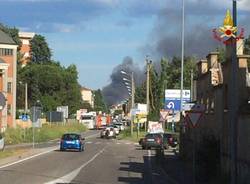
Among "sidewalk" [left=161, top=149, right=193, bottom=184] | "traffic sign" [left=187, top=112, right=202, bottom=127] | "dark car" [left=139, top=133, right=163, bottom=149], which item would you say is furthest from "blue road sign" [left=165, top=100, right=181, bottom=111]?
"traffic sign" [left=187, top=112, right=202, bottom=127]

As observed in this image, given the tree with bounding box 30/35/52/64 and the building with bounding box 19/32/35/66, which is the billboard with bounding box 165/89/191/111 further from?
the building with bounding box 19/32/35/66

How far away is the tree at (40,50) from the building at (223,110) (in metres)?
131

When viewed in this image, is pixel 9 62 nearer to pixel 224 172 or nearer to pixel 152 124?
pixel 152 124

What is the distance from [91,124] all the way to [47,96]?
12.9m

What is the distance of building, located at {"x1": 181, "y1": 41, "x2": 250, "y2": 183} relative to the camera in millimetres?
21938

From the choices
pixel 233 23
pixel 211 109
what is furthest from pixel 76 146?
pixel 233 23

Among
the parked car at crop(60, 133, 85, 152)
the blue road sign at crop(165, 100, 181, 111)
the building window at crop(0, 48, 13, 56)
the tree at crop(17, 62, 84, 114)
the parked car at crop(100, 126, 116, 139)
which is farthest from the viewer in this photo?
the tree at crop(17, 62, 84, 114)

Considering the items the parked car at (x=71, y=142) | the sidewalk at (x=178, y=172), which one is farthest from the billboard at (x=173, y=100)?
the sidewalk at (x=178, y=172)

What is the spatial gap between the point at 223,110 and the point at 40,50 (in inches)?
5721

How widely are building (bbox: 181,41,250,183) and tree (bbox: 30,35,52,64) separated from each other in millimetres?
130516

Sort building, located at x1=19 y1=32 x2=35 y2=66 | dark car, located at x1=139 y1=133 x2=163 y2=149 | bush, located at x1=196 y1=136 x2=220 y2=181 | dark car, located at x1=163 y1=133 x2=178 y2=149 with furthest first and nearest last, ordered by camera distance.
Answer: building, located at x1=19 y1=32 x2=35 y2=66, dark car, located at x1=163 y1=133 x2=178 y2=149, dark car, located at x1=139 y1=133 x2=163 y2=149, bush, located at x1=196 y1=136 x2=220 y2=181

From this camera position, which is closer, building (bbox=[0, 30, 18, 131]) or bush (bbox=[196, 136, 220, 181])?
bush (bbox=[196, 136, 220, 181])

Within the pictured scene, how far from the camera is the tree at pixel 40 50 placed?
166m

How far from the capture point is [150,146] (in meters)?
60.0
